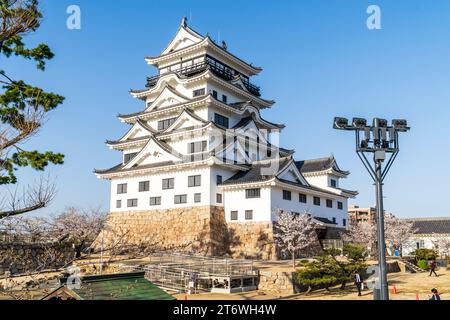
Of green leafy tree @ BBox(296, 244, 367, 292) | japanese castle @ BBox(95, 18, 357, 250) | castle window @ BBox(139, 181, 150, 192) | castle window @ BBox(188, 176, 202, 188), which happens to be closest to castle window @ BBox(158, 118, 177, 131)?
japanese castle @ BBox(95, 18, 357, 250)

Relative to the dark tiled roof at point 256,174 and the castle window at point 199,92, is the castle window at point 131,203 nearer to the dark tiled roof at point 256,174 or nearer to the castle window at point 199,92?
the dark tiled roof at point 256,174

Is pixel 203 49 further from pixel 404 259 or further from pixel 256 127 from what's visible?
pixel 404 259

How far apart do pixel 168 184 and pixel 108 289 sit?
2641 centimetres

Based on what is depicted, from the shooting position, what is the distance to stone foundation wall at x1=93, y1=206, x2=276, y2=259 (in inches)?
1231

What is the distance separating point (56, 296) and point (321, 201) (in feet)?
105

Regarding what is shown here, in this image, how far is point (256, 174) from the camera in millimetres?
33219

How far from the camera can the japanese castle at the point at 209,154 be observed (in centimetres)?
3294

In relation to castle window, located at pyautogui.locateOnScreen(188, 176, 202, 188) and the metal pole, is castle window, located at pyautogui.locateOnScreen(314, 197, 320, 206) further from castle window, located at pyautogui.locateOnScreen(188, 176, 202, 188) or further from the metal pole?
the metal pole

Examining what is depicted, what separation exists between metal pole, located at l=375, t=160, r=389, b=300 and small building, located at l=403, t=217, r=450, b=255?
4670 cm

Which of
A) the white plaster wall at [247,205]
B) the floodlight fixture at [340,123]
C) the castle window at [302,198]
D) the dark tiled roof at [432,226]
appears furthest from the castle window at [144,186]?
the dark tiled roof at [432,226]

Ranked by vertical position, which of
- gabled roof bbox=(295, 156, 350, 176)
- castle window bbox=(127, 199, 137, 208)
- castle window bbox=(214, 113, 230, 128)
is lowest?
castle window bbox=(127, 199, 137, 208)

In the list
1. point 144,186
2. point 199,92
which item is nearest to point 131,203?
point 144,186

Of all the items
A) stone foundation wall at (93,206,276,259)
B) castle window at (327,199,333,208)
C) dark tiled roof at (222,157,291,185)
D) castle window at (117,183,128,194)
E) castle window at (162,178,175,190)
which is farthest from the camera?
castle window at (327,199,333,208)

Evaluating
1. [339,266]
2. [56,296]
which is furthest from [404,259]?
[56,296]
